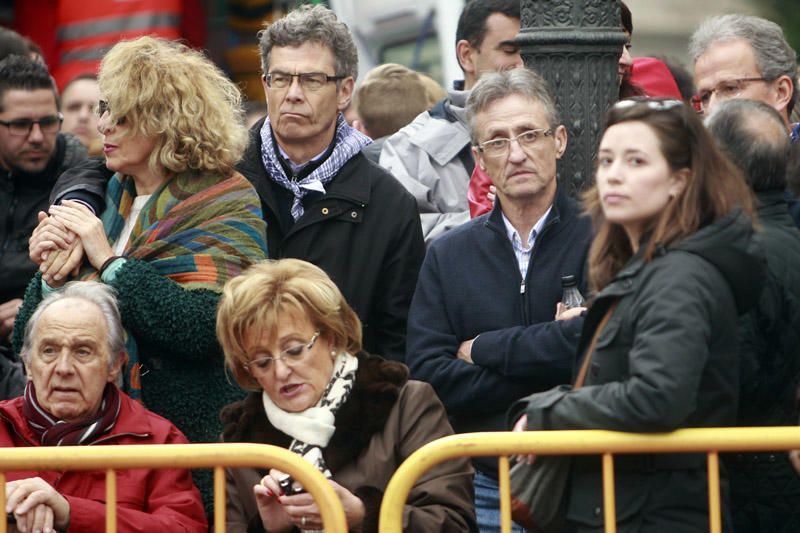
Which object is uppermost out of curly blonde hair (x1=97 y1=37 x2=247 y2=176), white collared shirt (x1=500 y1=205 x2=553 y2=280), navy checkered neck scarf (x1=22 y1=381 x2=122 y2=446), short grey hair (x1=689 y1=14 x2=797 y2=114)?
short grey hair (x1=689 y1=14 x2=797 y2=114)

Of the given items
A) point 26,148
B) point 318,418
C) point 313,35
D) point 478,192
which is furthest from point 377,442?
point 26,148

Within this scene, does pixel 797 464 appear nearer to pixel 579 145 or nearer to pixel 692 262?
pixel 692 262

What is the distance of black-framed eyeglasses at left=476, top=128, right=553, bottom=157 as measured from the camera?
16.8ft

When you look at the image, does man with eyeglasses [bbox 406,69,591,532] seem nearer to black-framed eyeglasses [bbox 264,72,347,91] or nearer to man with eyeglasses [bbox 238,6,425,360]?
man with eyeglasses [bbox 238,6,425,360]

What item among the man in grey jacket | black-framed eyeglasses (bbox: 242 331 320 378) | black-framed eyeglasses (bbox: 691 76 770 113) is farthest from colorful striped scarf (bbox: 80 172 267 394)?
black-framed eyeglasses (bbox: 691 76 770 113)

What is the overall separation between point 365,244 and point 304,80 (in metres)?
0.66

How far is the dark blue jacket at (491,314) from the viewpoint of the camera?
484cm

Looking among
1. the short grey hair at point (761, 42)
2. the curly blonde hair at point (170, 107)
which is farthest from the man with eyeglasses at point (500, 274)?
the short grey hair at point (761, 42)

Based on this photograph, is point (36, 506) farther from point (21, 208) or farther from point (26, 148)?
point (26, 148)

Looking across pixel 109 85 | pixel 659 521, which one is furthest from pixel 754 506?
pixel 109 85

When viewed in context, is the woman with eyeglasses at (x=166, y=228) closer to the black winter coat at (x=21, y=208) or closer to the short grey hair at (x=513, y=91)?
the short grey hair at (x=513, y=91)

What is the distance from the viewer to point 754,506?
14.9ft

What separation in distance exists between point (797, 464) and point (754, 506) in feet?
0.90

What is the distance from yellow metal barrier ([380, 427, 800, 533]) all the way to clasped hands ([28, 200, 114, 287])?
1.52 m
